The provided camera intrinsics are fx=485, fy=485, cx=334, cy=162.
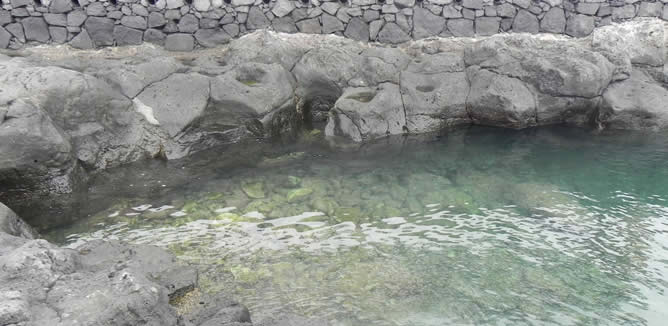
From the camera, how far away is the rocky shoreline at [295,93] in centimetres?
721

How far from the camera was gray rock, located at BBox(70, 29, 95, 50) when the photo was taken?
10.2 m

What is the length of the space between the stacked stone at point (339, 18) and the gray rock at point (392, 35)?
22 millimetres

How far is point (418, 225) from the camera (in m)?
6.27

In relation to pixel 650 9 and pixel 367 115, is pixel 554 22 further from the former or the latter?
pixel 367 115

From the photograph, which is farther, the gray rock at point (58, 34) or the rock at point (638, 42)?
the gray rock at point (58, 34)

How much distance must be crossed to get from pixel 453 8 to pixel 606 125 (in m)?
4.03

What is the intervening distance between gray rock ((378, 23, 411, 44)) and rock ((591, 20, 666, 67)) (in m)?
4.03

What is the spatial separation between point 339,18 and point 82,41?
18.1 ft

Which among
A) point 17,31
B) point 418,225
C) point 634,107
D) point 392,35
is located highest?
point 17,31

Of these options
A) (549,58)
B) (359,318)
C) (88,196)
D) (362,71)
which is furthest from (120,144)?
(549,58)

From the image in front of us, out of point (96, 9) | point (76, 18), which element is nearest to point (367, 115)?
point (96, 9)

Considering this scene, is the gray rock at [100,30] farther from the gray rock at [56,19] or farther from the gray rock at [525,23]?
the gray rock at [525,23]

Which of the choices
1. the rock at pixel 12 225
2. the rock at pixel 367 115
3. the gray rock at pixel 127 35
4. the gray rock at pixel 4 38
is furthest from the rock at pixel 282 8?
the rock at pixel 12 225

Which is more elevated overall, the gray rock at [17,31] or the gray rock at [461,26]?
the gray rock at [17,31]
